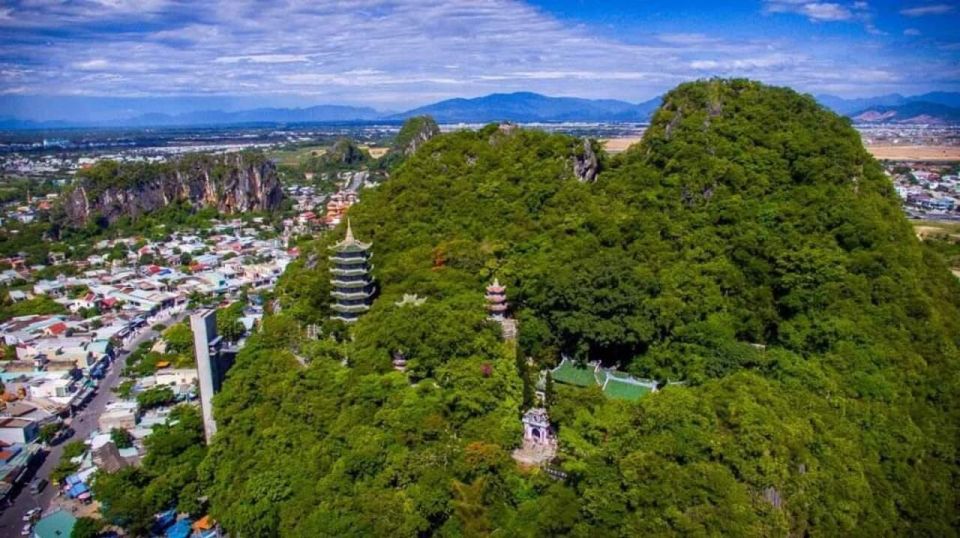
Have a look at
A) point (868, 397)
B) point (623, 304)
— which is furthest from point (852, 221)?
point (623, 304)

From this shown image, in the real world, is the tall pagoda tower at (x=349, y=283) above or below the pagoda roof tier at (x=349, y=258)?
below

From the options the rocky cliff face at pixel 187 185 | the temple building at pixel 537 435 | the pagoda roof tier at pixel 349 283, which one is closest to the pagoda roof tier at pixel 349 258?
the pagoda roof tier at pixel 349 283

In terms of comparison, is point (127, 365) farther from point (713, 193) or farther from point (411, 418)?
point (713, 193)

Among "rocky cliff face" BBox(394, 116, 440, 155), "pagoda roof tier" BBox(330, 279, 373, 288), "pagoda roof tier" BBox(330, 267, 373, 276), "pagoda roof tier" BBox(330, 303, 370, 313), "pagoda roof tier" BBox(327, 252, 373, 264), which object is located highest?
"rocky cliff face" BBox(394, 116, 440, 155)

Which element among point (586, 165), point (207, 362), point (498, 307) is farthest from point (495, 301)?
point (586, 165)

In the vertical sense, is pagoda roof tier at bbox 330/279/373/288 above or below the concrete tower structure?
above

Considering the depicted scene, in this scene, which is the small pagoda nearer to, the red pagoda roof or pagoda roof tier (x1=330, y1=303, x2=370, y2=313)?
the red pagoda roof

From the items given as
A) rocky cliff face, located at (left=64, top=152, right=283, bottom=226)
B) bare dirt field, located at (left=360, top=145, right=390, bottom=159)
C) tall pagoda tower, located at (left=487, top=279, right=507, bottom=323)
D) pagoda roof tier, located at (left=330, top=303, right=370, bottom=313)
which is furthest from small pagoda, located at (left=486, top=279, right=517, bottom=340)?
bare dirt field, located at (left=360, top=145, right=390, bottom=159)

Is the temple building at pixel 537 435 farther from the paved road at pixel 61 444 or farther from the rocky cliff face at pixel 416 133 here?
the rocky cliff face at pixel 416 133
